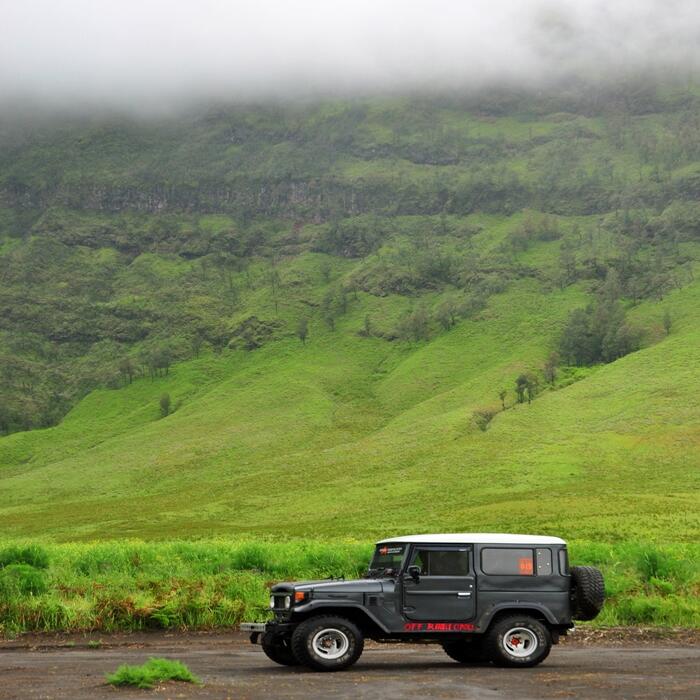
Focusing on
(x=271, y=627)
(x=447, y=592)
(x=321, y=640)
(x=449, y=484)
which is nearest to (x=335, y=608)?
(x=321, y=640)

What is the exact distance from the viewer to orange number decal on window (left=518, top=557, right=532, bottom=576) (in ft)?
75.2

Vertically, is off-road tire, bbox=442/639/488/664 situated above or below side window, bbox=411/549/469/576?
below

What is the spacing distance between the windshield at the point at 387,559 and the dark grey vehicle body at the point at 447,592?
0.13 ft

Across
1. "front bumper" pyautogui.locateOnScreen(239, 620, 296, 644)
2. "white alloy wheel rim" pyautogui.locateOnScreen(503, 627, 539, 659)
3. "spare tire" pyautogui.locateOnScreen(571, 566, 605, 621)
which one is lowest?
"white alloy wheel rim" pyautogui.locateOnScreen(503, 627, 539, 659)

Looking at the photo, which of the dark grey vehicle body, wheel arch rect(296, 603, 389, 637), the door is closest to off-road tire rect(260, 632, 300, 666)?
the dark grey vehicle body

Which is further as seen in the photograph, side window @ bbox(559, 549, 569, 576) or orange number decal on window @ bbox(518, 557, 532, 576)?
side window @ bbox(559, 549, 569, 576)

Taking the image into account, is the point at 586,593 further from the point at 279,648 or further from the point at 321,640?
the point at 279,648

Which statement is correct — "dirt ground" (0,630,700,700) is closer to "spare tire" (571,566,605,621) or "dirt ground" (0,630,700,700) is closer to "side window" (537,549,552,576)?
"spare tire" (571,566,605,621)

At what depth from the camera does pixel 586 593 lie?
75.3ft

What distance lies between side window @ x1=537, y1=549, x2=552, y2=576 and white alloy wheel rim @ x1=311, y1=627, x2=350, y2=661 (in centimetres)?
474

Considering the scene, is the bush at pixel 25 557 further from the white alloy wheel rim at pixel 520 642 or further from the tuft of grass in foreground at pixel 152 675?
the white alloy wheel rim at pixel 520 642

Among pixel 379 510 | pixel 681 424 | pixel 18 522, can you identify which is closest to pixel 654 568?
pixel 379 510

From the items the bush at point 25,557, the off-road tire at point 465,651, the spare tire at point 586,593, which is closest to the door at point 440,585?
the off-road tire at point 465,651

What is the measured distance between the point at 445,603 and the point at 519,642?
2062mm
